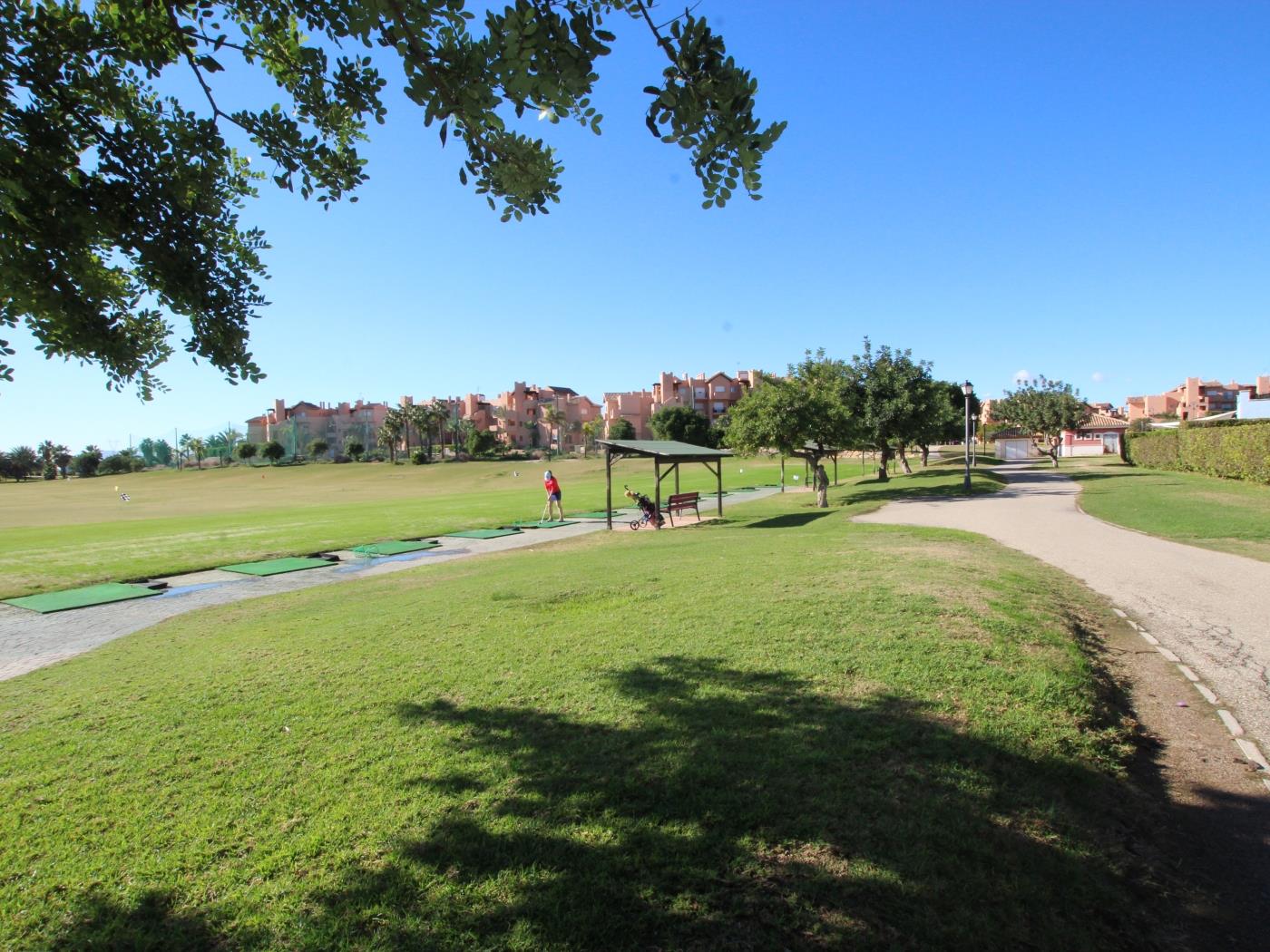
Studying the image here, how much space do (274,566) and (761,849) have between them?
15.6m

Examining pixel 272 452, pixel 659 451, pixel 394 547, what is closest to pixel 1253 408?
pixel 659 451

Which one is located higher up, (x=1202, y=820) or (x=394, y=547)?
(x=1202, y=820)

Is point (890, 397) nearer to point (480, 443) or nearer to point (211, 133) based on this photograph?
point (211, 133)

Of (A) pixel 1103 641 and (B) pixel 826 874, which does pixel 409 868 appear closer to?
(B) pixel 826 874

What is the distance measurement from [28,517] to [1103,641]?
50531 millimetres

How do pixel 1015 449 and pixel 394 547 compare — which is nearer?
pixel 394 547

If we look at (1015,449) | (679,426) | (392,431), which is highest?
(392,431)

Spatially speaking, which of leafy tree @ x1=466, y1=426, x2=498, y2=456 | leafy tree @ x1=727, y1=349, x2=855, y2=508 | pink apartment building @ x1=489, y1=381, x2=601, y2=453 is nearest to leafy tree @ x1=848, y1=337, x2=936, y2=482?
leafy tree @ x1=727, y1=349, x2=855, y2=508

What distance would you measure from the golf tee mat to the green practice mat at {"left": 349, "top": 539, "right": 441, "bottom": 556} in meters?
1.26

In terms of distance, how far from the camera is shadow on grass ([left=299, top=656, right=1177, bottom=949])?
2816mm

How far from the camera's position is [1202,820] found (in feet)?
12.5

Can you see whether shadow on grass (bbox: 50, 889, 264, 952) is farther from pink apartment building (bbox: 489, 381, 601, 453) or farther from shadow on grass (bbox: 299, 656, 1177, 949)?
pink apartment building (bbox: 489, 381, 601, 453)

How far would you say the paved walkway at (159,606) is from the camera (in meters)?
8.88

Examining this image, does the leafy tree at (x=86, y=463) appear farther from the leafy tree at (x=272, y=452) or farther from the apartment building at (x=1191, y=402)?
the apartment building at (x=1191, y=402)
